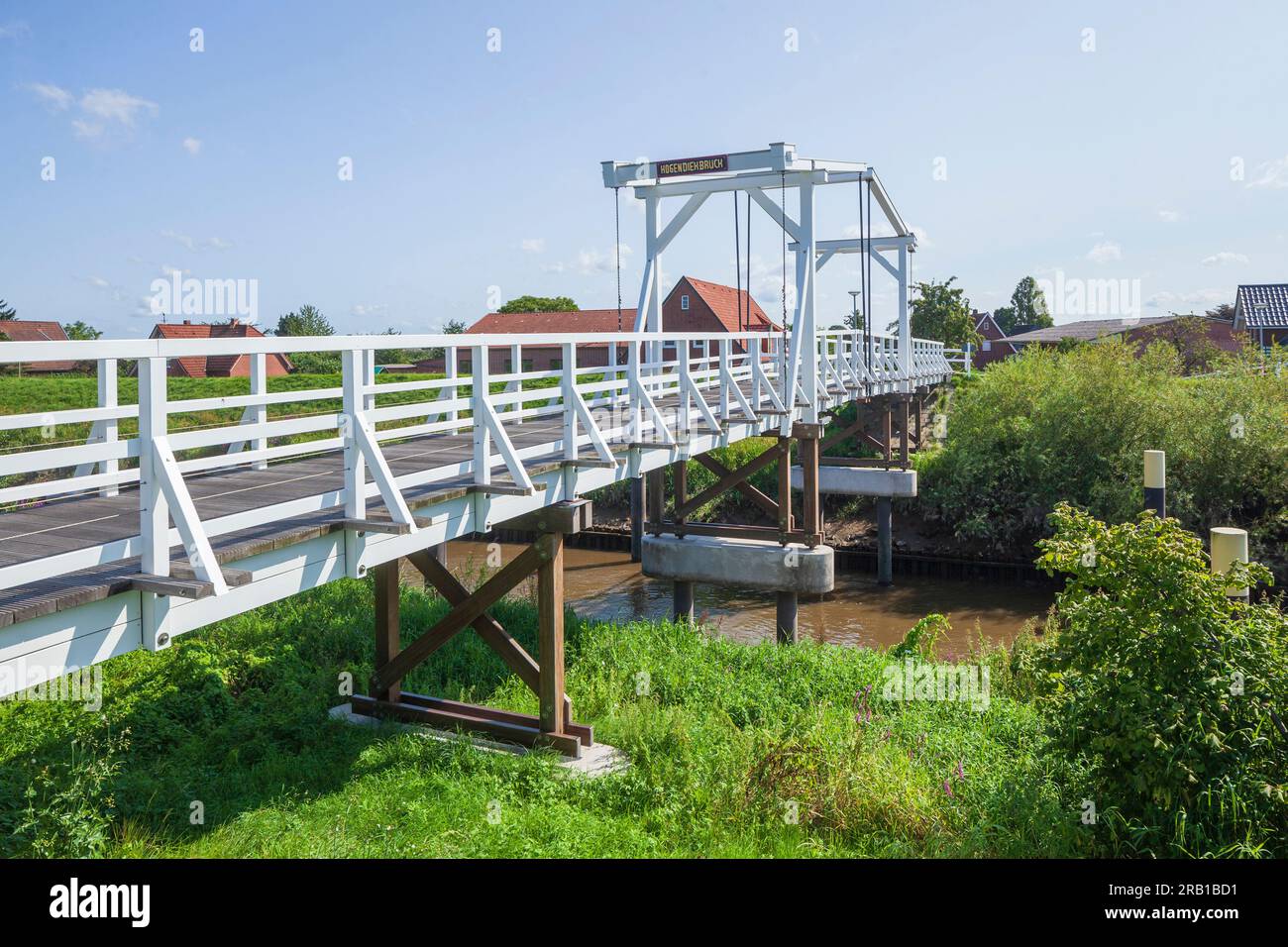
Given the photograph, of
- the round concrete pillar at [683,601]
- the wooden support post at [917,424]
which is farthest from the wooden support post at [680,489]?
the wooden support post at [917,424]

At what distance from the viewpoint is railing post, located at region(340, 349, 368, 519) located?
19.2ft

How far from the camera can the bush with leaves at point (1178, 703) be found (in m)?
5.71

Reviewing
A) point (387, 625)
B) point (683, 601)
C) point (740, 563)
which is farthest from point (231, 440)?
point (683, 601)

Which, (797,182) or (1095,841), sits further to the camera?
(797,182)

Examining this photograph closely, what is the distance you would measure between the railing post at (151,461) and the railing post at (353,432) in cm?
125

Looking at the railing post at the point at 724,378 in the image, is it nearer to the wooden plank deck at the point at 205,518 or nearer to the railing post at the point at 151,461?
the wooden plank deck at the point at 205,518

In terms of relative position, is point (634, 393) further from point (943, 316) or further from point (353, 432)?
point (943, 316)

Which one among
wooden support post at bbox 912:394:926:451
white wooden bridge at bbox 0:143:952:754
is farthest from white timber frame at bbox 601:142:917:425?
wooden support post at bbox 912:394:926:451

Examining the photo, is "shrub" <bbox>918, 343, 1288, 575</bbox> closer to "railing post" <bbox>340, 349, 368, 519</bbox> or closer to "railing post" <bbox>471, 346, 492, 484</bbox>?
"railing post" <bbox>471, 346, 492, 484</bbox>

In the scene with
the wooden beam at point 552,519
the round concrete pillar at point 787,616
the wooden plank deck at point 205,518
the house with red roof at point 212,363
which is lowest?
the round concrete pillar at point 787,616

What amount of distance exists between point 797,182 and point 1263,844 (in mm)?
11637
